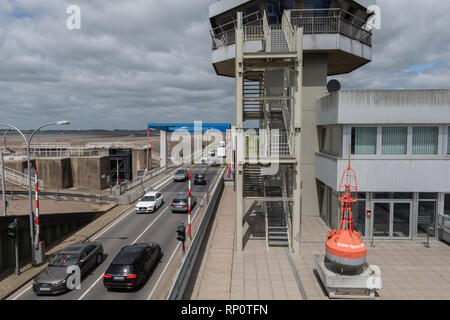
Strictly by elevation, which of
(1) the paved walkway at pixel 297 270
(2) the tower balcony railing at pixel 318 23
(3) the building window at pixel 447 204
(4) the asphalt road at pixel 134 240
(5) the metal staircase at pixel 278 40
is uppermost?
(2) the tower balcony railing at pixel 318 23

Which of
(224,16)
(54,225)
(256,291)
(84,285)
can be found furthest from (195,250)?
(224,16)

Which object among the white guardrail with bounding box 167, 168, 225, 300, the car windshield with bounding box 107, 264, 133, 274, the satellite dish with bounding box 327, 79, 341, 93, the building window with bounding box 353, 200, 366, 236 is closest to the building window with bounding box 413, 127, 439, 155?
the building window with bounding box 353, 200, 366, 236

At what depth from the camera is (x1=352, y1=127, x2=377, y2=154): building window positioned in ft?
60.3

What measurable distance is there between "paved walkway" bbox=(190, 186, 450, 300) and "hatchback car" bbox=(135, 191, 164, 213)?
32.9 feet

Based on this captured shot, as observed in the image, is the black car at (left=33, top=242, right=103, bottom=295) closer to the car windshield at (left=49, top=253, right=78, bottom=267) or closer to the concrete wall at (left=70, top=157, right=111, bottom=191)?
the car windshield at (left=49, top=253, right=78, bottom=267)

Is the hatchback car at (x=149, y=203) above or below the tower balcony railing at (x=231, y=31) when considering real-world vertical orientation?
below

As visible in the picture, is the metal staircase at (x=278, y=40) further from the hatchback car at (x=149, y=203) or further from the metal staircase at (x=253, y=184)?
the hatchback car at (x=149, y=203)

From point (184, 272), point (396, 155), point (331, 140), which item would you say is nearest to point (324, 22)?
point (331, 140)

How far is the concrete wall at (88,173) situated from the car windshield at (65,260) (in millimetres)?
27765

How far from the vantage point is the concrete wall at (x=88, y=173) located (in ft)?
139

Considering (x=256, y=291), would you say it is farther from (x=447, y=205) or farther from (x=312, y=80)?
(x=312, y=80)

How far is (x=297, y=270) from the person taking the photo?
49.0 feet

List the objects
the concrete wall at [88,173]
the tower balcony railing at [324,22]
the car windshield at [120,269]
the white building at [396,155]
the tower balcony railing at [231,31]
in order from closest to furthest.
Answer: the car windshield at [120,269] < the white building at [396,155] < the tower balcony railing at [324,22] < the tower balcony railing at [231,31] < the concrete wall at [88,173]

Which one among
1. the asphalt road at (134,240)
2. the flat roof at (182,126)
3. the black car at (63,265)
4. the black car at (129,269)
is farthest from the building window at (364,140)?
the flat roof at (182,126)
